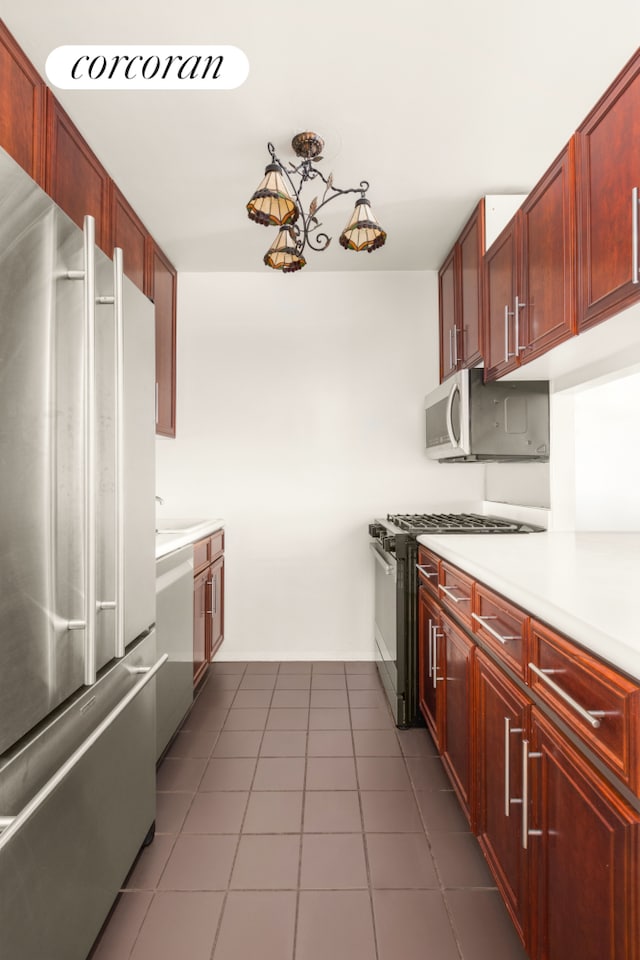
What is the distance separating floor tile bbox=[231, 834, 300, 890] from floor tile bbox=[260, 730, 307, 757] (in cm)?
54

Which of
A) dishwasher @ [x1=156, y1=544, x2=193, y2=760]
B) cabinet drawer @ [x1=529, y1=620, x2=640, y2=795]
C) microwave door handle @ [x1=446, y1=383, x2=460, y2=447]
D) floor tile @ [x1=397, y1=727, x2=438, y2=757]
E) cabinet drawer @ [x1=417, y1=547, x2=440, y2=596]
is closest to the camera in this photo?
cabinet drawer @ [x1=529, y1=620, x2=640, y2=795]

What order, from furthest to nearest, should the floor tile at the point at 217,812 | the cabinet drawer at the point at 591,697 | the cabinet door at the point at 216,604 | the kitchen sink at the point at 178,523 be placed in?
the cabinet door at the point at 216,604 → the kitchen sink at the point at 178,523 → the floor tile at the point at 217,812 → the cabinet drawer at the point at 591,697

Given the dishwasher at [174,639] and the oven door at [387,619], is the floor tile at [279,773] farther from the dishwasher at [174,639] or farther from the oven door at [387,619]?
the oven door at [387,619]

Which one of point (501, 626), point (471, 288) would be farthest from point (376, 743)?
point (471, 288)

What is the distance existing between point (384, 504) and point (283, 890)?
2.35m

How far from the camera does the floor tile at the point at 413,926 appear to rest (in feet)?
4.48

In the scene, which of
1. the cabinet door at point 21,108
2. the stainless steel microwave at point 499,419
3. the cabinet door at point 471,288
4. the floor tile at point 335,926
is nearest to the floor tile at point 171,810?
the floor tile at point 335,926

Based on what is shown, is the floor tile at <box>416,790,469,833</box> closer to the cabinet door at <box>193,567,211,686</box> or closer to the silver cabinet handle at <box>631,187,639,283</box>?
the cabinet door at <box>193,567,211,686</box>

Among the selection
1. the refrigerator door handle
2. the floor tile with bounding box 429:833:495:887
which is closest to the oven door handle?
the floor tile with bounding box 429:833:495:887

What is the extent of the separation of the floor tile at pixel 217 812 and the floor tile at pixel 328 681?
1.10 meters

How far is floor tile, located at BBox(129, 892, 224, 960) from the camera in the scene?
1363 mm

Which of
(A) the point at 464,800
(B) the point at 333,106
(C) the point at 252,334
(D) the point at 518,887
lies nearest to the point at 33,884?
(D) the point at 518,887

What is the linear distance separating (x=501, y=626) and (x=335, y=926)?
2.87 ft

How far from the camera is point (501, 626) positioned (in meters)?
1.42
